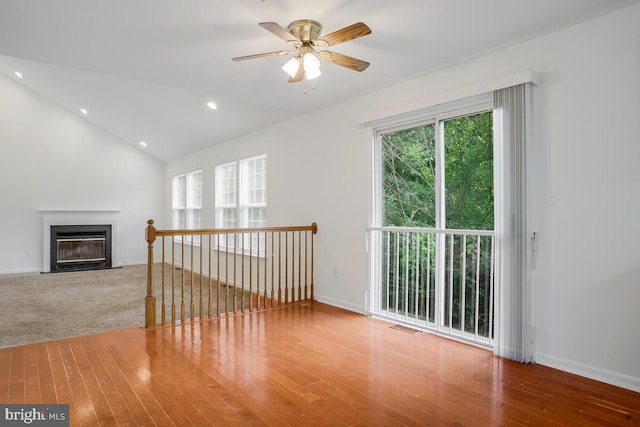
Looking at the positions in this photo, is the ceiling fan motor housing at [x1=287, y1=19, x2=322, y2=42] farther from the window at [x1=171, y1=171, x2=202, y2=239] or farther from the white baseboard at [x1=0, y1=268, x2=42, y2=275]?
the white baseboard at [x1=0, y1=268, x2=42, y2=275]

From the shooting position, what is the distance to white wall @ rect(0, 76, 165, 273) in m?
7.75

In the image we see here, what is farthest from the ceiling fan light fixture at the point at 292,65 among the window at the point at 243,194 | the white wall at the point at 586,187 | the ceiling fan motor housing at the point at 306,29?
the window at the point at 243,194

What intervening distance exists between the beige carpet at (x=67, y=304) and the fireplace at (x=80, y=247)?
1.90 ft

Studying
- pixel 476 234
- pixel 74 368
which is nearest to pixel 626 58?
pixel 476 234

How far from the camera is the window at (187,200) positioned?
8.07m

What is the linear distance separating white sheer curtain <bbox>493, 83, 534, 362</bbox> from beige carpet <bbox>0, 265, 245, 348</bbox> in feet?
11.1

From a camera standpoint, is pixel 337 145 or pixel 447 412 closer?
pixel 447 412

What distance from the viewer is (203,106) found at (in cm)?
570

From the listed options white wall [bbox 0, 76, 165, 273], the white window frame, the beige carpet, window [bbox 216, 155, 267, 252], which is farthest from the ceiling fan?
white wall [bbox 0, 76, 165, 273]

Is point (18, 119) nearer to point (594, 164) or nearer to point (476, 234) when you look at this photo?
point (476, 234)

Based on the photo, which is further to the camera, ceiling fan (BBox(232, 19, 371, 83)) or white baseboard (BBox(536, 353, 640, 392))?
ceiling fan (BBox(232, 19, 371, 83))

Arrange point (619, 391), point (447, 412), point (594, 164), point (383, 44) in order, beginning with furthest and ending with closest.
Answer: point (383, 44), point (594, 164), point (619, 391), point (447, 412)

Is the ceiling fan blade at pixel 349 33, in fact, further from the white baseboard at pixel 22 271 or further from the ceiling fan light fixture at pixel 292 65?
the white baseboard at pixel 22 271

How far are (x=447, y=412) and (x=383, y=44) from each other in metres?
2.63
